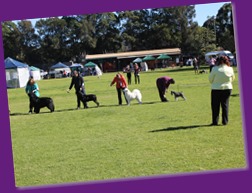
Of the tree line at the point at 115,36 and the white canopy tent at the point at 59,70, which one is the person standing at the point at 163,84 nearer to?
the white canopy tent at the point at 59,70

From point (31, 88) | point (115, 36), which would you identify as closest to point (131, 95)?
point (31, 88)

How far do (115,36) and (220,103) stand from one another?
129 inches

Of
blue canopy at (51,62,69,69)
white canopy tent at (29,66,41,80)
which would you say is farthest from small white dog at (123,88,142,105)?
blue canopy at (51,62,69,69)

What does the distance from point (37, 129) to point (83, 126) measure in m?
1.36

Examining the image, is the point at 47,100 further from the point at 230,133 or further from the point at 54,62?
the point at 230,133

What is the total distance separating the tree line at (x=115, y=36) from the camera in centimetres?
720

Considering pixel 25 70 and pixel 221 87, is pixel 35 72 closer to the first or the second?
pixel 25 70

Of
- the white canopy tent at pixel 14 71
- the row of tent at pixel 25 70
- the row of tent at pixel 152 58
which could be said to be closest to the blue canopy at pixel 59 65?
the row of tent at pixel 25 70

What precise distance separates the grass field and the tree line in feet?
2.83

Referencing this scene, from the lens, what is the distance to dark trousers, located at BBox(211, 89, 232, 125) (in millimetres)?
9620

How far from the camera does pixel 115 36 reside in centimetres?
851

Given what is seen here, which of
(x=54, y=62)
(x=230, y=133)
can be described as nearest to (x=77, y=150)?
(x=54, y=62)

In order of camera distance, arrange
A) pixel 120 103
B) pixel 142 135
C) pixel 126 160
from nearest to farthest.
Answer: pixel 126 160, pixel 142 135, pixel 120 103

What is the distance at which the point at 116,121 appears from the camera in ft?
40.3
